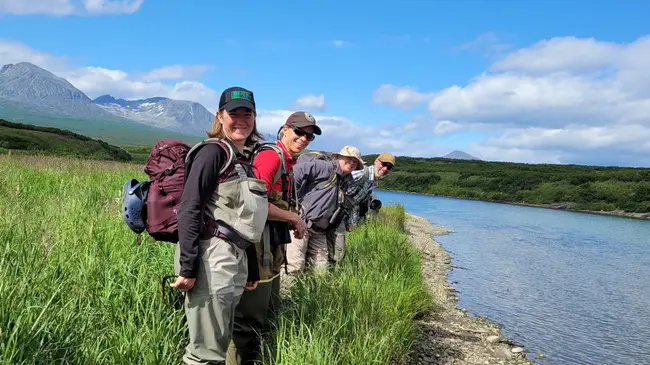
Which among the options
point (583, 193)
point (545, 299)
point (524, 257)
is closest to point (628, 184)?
point (583, 193)

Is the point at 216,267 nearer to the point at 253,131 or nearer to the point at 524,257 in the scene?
the point at 253,131

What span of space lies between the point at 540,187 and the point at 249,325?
83574mm

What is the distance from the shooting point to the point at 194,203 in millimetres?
2436

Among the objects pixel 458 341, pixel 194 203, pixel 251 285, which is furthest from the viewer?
pixel 458 341

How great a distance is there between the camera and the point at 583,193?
68.8 metres

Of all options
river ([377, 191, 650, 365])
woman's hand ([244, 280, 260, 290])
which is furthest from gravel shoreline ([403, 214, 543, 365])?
woman's hand ([244, 280, 260, 290])

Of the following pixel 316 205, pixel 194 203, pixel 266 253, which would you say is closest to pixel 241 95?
pixel 194 203

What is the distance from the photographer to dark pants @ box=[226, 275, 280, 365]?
10.4ft

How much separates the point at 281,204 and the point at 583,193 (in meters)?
76.2

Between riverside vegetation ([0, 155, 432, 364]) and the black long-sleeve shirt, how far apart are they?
2.64 feet

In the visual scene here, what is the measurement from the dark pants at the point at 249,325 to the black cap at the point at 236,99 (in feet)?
3.97

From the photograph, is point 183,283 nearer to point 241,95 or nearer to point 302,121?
point 241,95

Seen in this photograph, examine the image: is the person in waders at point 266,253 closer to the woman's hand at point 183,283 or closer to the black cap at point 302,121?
the black cap at point 302,121

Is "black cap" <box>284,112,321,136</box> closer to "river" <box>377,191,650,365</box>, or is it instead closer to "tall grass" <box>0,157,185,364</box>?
"tall grass" <box>0,157,185,364</box>
